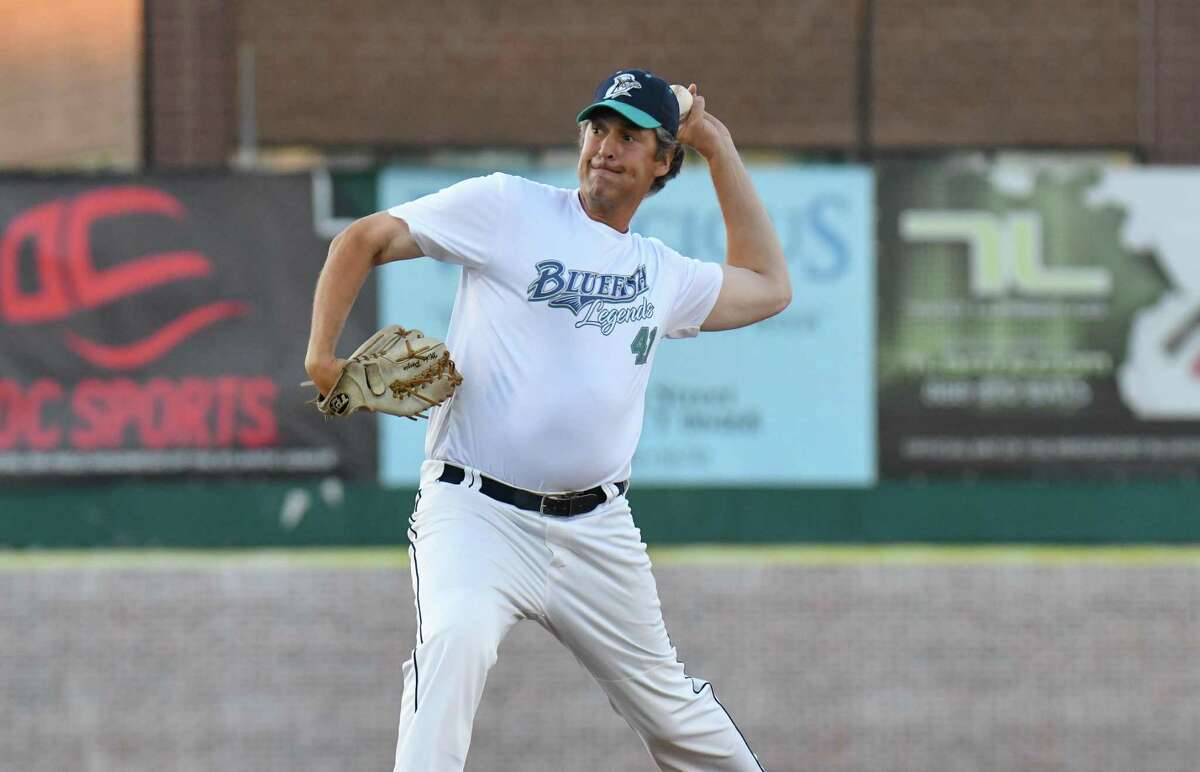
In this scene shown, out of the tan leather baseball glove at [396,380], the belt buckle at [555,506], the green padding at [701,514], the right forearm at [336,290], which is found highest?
the right forearm at [336,290]

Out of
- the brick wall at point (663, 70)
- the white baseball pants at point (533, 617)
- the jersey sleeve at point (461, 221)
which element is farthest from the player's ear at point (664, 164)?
the brick wall at point (663, 70)

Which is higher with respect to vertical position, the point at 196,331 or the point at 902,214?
the point at 902,214

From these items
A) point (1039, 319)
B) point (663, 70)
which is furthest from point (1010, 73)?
point (1039, 319)

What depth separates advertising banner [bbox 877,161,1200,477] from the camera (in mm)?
7750

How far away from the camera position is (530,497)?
4.32 meters

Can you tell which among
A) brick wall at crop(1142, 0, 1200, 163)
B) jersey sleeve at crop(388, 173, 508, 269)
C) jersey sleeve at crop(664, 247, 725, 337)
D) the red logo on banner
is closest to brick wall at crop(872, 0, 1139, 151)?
brick wall at crop(1142, 0, 1200, 163)

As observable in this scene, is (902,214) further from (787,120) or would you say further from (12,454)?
(12,454)

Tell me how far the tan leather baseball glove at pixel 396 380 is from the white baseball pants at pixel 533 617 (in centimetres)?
24

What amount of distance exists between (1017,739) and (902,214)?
8.00 ft

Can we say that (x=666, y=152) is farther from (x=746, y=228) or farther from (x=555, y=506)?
(x=555, y=506)

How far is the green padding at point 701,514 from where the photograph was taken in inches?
300

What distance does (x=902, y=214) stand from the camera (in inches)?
307

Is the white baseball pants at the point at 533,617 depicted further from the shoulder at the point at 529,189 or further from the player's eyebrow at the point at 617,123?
the player's eyebrow at the point at 617,123

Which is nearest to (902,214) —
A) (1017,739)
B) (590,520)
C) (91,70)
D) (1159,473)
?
(1159,473)
